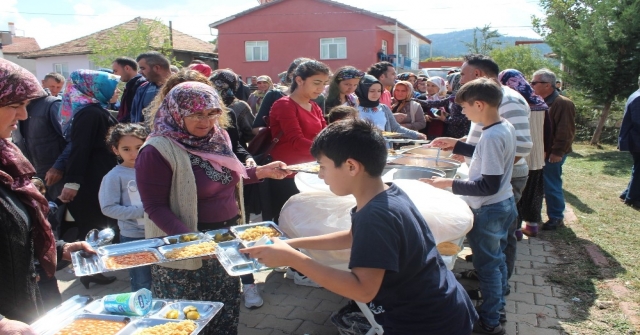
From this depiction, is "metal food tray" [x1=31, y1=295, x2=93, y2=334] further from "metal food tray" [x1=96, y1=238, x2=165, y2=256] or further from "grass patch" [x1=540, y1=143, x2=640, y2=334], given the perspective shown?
"grass patch" [x1=540, y1=143, x2=640, y2=334]

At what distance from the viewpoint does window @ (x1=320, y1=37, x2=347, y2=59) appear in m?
29.0

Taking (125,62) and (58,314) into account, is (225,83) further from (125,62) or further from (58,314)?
Result: (58,314)

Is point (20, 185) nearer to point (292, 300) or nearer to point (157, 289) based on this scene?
point (157, 289)

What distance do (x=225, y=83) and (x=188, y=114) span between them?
2.48 m

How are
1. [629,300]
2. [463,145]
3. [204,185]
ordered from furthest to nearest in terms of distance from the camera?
[629,300], [463,145], [204,185]

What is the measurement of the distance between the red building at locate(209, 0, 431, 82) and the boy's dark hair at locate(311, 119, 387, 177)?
27370mm

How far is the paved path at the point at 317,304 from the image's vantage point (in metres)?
3.35

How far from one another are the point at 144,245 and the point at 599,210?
6.27 metres

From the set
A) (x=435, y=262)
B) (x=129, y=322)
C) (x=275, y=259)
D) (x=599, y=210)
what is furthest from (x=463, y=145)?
(x=599, y=210)

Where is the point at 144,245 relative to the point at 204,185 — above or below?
below

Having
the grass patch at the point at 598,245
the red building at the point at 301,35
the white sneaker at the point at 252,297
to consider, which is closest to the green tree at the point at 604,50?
the grass patch at the point at 598,245

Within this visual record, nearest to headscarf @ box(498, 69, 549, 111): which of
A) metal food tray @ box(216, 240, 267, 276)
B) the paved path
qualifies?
the paved path

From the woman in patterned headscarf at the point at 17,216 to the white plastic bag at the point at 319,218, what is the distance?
3.84 feet

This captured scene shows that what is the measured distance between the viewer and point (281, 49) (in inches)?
1187
